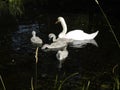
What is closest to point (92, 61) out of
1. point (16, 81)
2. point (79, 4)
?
point (16, 81)

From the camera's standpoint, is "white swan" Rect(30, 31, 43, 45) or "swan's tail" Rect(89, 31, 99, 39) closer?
"white swan" Rect(30, 31, 43, 45)

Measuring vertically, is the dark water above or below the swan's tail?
below

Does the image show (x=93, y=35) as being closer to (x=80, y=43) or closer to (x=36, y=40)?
(x=80, y=43)

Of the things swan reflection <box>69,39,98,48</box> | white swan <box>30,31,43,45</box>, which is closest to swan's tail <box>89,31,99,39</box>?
swan reflection <box>69,39,98,48</box>

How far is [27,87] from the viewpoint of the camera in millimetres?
9047

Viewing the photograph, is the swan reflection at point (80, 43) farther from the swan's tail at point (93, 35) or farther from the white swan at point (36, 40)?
the white swan at point (36, 40)

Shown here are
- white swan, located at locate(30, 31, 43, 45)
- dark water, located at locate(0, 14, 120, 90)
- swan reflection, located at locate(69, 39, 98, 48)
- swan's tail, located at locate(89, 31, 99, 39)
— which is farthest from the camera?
swan's tail, located at locate(89, 31, 99, 39)

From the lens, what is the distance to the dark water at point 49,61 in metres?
9.41

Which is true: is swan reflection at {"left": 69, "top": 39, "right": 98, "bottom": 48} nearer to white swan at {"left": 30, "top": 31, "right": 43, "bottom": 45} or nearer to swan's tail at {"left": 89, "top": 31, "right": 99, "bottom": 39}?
swan's tail at {"left": 89, "top": 31, "right": 99, "bottom": 39}

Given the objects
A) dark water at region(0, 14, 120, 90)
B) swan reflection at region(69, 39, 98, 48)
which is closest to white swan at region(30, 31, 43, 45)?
dark water at region(0, 14, 120, 90)

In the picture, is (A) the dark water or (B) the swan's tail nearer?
(A) the dark water

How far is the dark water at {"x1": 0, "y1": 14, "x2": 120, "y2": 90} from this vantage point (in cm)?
941

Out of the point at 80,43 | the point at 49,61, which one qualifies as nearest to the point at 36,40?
the point at 80,43

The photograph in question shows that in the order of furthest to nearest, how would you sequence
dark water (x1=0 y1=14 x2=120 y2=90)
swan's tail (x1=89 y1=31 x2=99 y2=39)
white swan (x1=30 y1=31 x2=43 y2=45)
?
swan's tail (x1=89 y1=31 x2=99 y2=39) → white swan (x1=30 y1=31 x2=43 y2=45) → dark water (x1=0 y1=14 x2=120 y2=90)
